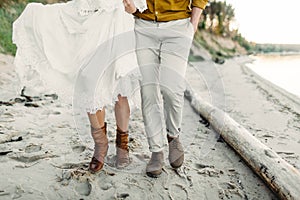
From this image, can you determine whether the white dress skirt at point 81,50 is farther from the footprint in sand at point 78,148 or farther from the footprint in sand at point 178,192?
the footprint in sand at point 178,192

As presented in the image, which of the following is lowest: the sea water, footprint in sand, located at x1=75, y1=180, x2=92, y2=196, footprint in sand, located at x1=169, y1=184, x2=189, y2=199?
the sea water

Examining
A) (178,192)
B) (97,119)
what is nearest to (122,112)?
(97,119)

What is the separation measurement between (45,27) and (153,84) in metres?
0.91

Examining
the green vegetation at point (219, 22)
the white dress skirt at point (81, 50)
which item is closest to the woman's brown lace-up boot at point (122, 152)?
the white dress skirt at point (81, 50)

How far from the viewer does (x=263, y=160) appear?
8.75ft

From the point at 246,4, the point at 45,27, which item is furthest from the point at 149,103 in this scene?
the point at 246,4

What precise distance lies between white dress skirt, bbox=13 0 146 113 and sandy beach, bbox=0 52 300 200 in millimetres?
558

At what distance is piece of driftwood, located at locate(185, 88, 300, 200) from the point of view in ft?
7.48

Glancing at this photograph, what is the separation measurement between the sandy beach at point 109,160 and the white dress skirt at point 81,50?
56 centimetres

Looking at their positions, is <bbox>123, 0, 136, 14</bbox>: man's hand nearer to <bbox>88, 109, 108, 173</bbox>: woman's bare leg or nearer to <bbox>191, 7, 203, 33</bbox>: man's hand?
<bbox>191, 7, 203, 33</bbox>: man's hand

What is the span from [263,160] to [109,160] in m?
1.28

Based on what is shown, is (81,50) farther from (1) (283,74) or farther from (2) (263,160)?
(1) (283,74)

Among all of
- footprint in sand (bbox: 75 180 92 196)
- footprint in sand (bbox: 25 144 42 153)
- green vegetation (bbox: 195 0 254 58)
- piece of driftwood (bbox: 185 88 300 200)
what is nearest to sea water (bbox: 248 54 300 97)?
piece of driftwood (bbox: 185 88 300 200)

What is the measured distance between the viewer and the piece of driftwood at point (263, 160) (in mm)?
2279
